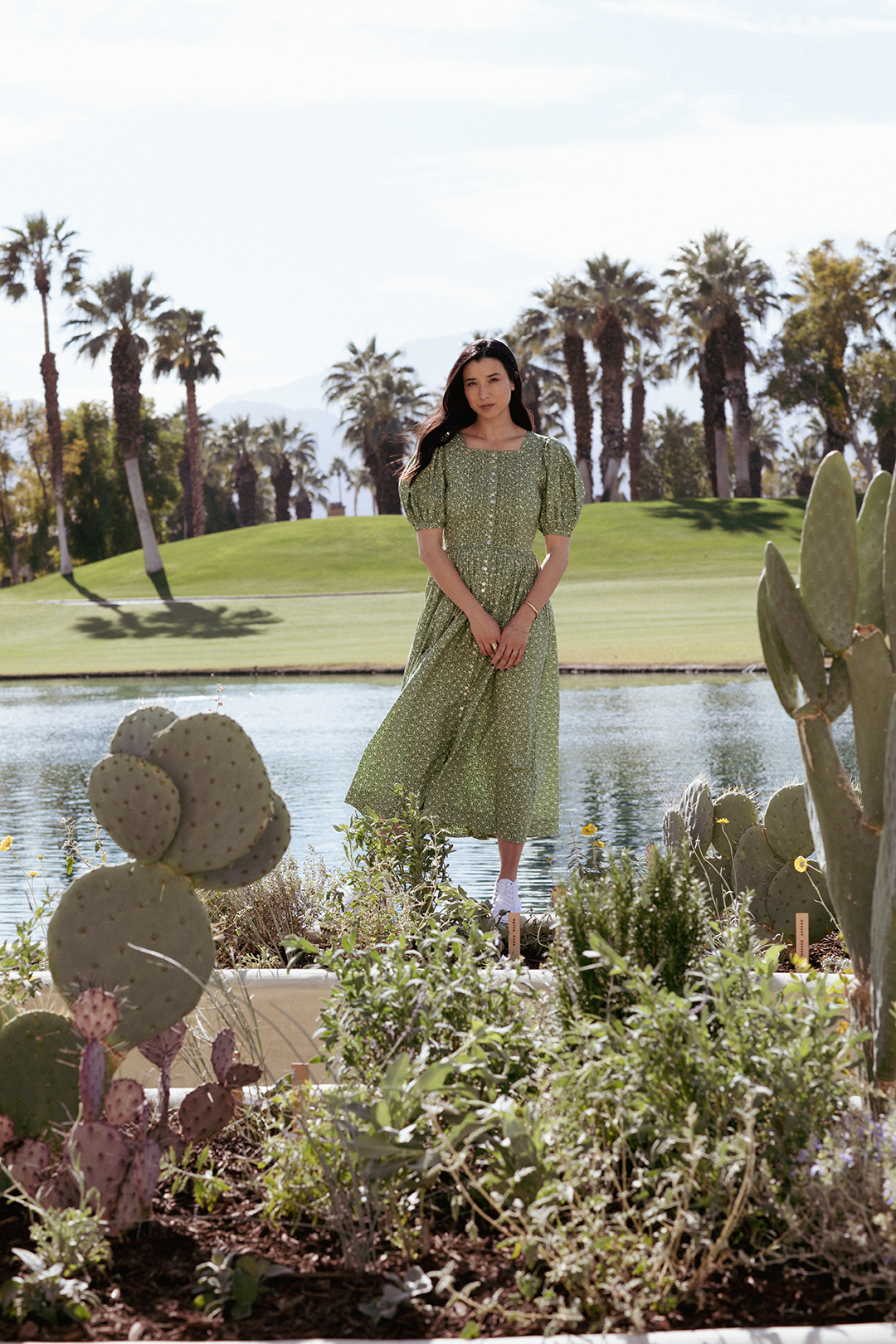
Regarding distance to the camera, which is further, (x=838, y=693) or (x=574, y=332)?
(x=574, y=332)

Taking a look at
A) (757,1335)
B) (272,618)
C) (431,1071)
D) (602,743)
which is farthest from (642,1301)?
(272,618)

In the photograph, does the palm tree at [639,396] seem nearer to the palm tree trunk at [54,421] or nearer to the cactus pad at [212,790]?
the palm tree trunk at [54,421]

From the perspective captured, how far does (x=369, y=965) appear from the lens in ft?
8.39

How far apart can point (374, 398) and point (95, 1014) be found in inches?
2414

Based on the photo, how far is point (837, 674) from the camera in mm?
2938

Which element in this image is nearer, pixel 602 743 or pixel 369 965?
pixel 369 965

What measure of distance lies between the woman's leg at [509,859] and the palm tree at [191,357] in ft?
143

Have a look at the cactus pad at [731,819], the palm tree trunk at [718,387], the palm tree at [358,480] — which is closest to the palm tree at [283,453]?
the palm tree at [358,480]

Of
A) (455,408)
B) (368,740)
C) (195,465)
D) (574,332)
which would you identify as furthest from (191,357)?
(455,408)

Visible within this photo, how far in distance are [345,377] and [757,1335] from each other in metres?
64.1

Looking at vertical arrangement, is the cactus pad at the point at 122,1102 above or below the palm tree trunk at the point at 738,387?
below

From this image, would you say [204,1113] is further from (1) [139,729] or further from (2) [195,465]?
(2) [195,465]

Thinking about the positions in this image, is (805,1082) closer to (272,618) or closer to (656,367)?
(272,618)

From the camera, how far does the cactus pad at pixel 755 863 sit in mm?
4254
